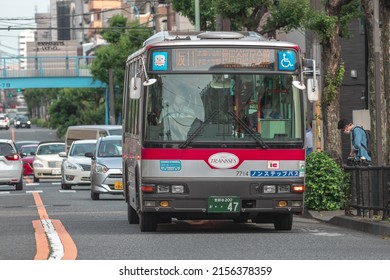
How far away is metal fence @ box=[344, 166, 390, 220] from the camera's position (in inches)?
820

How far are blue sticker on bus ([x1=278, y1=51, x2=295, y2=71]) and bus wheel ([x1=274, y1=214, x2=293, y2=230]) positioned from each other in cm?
237

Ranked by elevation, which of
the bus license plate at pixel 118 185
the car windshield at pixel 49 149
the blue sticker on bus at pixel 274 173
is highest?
the car windshield at pixel 49 149

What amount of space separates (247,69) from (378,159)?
5678 millimetres

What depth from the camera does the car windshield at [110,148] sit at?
34531 mm

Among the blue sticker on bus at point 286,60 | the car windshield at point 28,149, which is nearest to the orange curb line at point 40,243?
the blue sticker on bus at point 286,60

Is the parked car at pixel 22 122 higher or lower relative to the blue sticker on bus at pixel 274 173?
higher

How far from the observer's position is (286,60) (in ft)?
64.5

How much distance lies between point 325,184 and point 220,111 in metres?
5.72

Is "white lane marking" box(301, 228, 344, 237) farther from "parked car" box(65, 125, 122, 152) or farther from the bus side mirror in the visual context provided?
"parked car" box(65, 125, 122, 152)

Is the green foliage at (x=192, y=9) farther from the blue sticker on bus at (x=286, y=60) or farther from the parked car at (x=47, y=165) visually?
the blue sticker on bus at (x=286, y=60)

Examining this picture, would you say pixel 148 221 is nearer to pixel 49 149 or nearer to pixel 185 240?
pixel 185 240

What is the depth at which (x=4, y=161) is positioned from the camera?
42000 millimetres

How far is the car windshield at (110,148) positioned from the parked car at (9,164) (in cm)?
790

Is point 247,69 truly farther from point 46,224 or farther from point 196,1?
point 196,1
